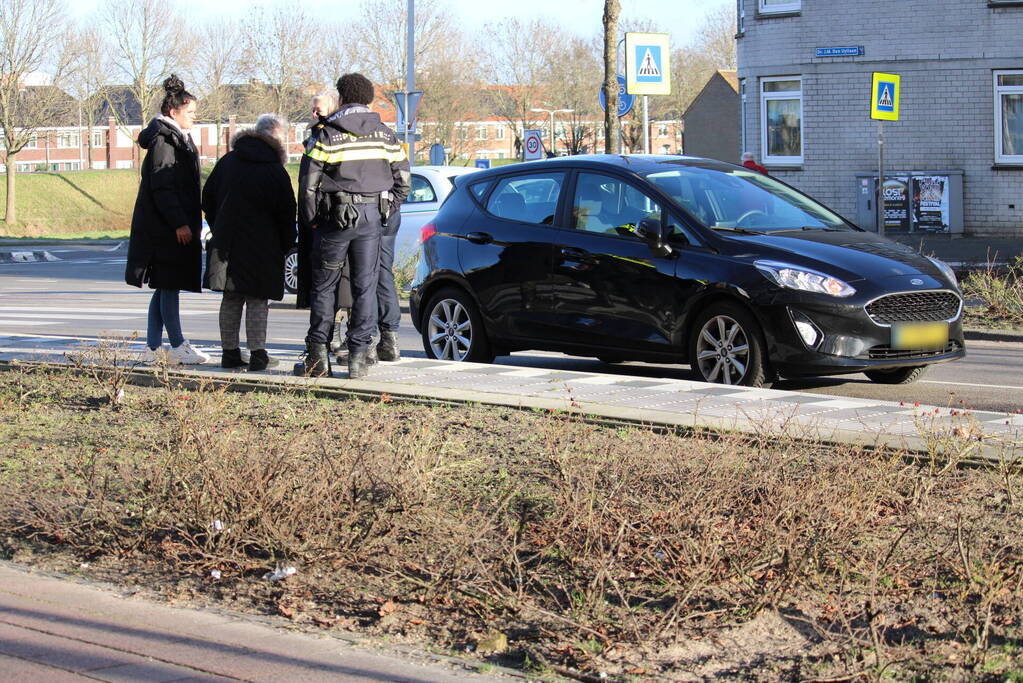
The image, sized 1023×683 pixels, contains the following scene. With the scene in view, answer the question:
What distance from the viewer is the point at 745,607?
4281mm

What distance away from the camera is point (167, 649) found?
4238 mm

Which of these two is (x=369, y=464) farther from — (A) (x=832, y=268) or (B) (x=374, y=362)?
(A) (x=832, y=268)

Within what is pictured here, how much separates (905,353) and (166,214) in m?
5.08

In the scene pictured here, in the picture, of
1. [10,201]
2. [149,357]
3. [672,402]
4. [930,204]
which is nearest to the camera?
[672,402]

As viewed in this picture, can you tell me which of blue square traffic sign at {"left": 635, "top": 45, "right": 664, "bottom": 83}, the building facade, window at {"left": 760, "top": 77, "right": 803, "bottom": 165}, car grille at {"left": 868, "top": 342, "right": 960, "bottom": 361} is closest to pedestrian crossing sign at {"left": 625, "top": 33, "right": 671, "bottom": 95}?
blue square traffic sign at {"left": 635, "top": 45, "right": 664, "bottom": 83}

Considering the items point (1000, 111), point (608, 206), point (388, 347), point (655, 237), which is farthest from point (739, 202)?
point (1000, 111)

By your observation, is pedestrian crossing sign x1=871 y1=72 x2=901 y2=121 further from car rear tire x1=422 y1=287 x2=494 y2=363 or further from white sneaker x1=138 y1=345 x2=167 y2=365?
white sneaker x1=138 y1=345 x2=167 y2=365

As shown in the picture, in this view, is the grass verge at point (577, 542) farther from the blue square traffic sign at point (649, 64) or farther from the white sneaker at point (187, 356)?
the blue square traffic sign at point (649, 64)

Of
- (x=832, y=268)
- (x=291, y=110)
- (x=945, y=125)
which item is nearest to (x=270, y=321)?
(x=832, y=268)

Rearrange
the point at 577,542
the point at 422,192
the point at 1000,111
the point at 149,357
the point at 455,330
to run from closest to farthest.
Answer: the point at 577,542 < the point at 149,357 < the point at 455,330 < the point at 422,192 < the point at 1000,111

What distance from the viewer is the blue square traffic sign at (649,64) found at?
19766mm

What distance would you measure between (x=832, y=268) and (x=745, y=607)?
471 cm

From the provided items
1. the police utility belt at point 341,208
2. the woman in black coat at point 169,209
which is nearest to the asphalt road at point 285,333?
the woman in black coat at point 169,209

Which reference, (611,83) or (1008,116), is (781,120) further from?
Answer: (611,83)
